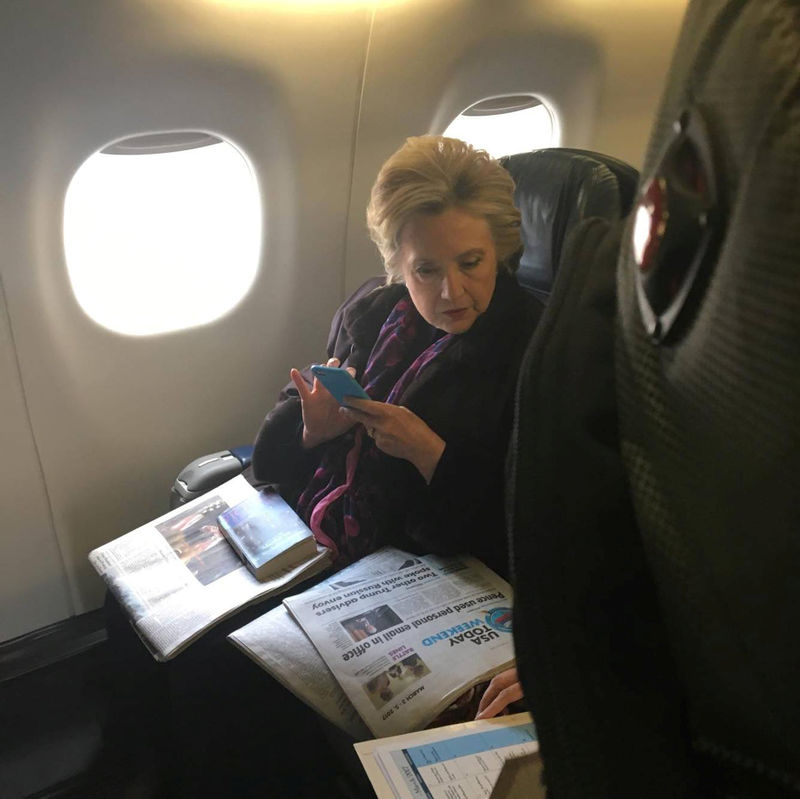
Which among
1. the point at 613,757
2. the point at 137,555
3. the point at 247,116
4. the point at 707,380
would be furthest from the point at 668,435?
the point at 247,116

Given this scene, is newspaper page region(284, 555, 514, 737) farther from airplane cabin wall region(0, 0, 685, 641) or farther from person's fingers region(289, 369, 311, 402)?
airplane cabin wall region(0, 0, 685, 641)

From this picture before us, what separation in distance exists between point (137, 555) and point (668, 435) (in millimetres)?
1563

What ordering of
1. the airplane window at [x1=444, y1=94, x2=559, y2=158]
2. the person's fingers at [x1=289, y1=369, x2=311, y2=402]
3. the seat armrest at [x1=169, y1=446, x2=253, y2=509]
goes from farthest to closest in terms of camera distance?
the airplane window at [x1=444, y1=94, x2=559, y2=158] < the seat armrest at [x1=169, y1=446, x2=253, y2=509] < the person's fingers at [x1=289, y1=369, x2=311, y2=402]

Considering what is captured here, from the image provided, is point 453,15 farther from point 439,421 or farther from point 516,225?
point 439,421

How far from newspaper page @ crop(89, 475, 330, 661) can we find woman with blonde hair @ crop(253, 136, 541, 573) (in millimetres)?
174

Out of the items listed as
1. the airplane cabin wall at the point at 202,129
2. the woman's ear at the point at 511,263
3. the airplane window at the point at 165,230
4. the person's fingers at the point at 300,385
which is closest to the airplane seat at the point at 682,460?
the woman's ear at the point at 511,263

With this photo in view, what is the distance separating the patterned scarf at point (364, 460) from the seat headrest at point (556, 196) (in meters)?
0.27

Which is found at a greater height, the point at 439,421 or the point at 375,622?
the point at 439,421

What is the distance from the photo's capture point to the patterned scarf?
162 centimetres

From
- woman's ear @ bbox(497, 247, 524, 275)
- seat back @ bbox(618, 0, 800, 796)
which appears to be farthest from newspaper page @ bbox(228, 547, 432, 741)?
seat back @ bbox(618, 0, 800, 796)

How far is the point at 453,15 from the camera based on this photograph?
1.92 meters

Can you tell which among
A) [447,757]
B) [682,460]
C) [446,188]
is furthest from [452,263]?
[682,460]

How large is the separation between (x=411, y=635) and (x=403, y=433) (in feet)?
1.21

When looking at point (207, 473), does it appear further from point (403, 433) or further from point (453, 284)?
point (453, 284)
